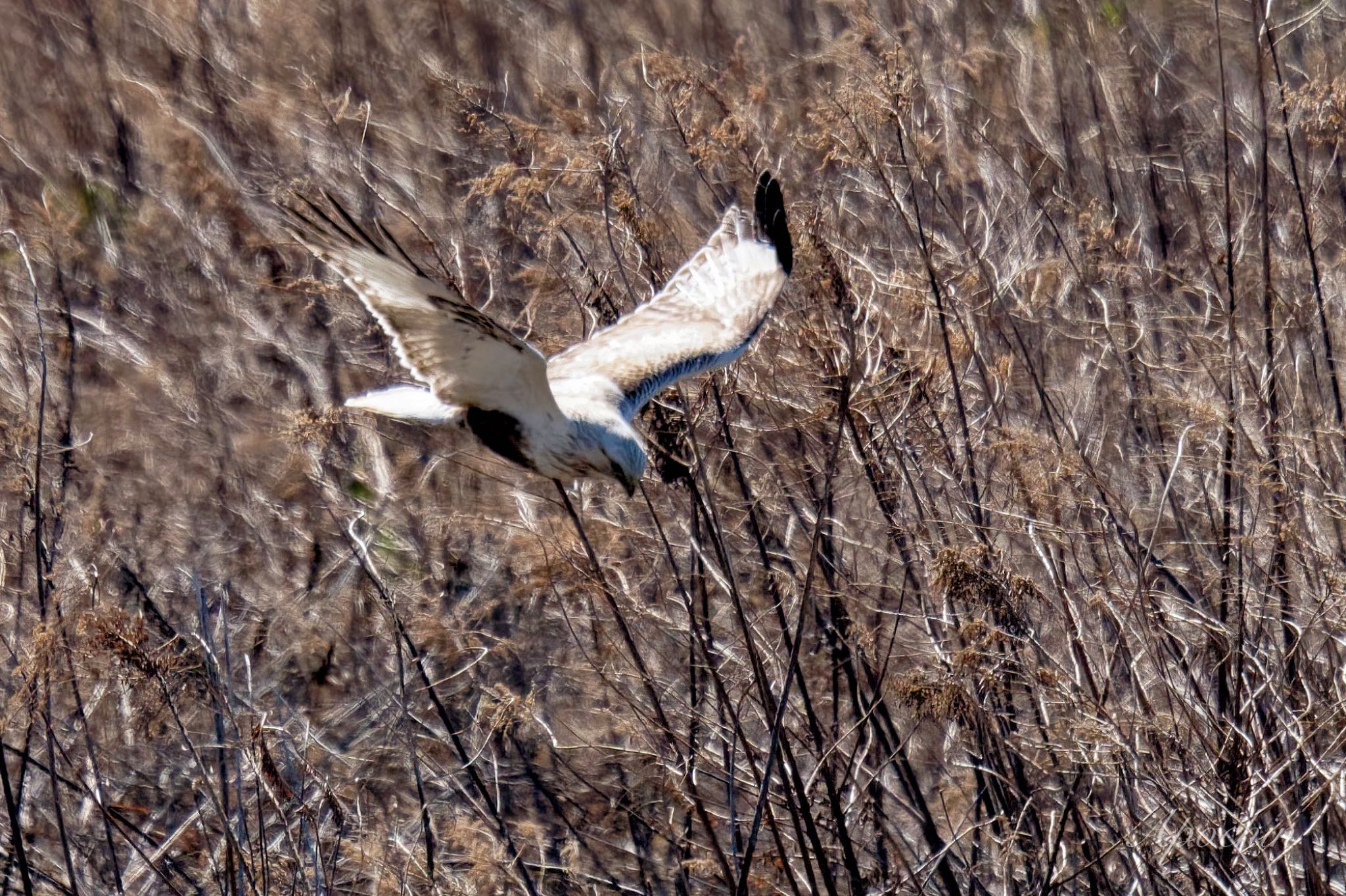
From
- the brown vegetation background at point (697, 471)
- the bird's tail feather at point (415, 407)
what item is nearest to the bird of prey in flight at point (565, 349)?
the bird's tail feather at point (415, 407)

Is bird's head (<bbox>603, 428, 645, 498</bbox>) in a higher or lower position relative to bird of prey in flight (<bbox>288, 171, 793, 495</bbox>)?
lower

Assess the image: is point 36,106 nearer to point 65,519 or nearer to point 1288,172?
point 65,519

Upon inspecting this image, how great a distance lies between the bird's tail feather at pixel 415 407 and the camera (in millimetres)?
4953

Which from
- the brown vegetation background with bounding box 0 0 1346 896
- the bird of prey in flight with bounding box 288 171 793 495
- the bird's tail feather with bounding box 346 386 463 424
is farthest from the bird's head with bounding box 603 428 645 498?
the bird's tail feather with bounding box 346 386 463 424

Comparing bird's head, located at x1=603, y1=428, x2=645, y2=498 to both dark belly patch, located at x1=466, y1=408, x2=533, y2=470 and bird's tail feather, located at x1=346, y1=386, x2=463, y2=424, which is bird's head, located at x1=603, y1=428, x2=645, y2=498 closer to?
dark belly patch, located at x1=466, y1=408, x2=533, y2=470

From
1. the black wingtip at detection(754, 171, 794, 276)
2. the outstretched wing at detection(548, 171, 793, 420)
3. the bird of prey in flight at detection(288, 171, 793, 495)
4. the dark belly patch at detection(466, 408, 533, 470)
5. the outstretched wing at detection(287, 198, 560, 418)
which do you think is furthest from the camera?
the black wingtip at detection(754, 171, 794, 276)

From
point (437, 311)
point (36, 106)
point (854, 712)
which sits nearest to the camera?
point (437, 311)

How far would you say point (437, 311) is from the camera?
14.7 feet

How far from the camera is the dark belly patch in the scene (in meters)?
4.94

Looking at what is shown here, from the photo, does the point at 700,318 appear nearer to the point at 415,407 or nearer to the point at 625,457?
the point at 625,457

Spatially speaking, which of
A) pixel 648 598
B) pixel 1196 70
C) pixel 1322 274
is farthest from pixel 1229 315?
pixel 1196 70

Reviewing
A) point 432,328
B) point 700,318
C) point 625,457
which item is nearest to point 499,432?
point 625,457

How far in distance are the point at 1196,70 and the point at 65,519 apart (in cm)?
602

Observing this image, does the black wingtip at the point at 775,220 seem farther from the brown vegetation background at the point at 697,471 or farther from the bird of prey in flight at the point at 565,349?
the brown vegetation background at the point at 697,471
